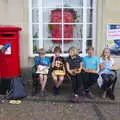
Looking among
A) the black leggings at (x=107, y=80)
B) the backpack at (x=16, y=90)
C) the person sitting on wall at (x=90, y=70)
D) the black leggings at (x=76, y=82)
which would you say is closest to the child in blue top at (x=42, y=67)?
the backpack at (x=16, y=90)

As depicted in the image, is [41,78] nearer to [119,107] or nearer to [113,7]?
[119,107]

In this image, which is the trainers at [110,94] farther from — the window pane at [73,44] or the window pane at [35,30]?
the window pane at [35,30]

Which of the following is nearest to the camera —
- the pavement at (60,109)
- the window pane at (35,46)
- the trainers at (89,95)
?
the pavement at (60,109)

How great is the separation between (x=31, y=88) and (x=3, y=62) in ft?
3.47

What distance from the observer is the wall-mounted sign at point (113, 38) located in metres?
9.52

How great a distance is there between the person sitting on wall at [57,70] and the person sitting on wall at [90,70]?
0.46 m

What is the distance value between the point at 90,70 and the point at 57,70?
2.26ft

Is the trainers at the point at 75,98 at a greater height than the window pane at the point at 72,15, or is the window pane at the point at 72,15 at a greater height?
the window pane at the point at 72,15

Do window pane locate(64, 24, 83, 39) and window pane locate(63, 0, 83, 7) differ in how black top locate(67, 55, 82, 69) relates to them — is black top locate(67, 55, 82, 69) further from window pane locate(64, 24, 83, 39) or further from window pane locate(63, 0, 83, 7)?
window pane locate(63, 0, 83, 7)

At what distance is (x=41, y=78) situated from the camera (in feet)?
28.7

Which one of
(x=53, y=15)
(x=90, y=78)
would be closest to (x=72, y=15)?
(x=53, y=15)

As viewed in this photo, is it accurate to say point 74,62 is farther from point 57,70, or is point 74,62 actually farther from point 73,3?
point 73,3

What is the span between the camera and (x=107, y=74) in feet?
28.6

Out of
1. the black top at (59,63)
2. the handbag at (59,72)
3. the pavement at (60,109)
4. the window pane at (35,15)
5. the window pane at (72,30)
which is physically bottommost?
the pavement at (60,109)
